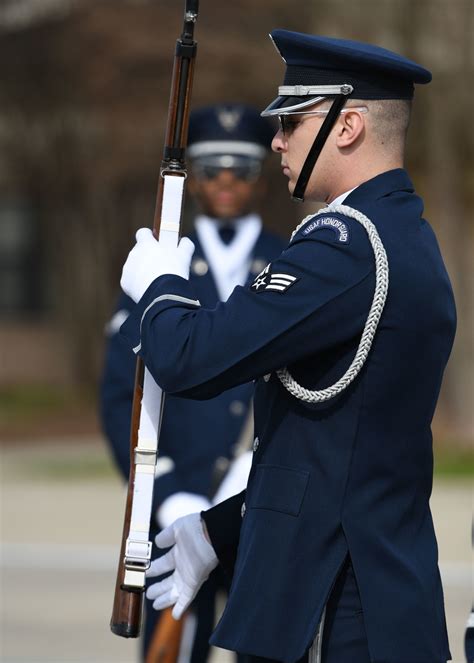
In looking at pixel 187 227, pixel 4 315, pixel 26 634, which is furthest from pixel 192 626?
pixel 4 315

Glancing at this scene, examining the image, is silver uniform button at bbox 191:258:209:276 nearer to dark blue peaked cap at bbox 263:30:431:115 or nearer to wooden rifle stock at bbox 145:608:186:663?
wooden rifle stock at bbox 145:608:186:663

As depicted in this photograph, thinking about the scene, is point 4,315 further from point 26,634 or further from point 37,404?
point 26,634

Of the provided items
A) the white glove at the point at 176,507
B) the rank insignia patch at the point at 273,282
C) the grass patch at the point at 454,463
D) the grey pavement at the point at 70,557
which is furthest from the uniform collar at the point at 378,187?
the grass patch at the point at 454,463

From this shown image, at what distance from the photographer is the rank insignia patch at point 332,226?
274 cm

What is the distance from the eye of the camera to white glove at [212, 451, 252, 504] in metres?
4.21

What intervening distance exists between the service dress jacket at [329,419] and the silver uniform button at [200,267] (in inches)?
66.5

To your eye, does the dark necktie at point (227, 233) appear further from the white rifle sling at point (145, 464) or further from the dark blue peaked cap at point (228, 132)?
the white rifle sling at point (145, 464)

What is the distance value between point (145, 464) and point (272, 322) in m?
Result: 0.49

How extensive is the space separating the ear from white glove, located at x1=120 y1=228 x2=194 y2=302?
366 millimetres

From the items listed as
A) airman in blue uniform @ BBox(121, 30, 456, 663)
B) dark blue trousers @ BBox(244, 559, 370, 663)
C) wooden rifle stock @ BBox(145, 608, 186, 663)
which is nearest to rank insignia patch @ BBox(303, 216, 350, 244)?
airman in blue uniform @ BBox(121, 30, 456, 663)

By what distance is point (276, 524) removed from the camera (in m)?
2.76

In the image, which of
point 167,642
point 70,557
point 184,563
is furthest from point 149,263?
point 70,557

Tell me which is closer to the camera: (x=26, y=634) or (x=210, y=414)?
(x=210, y=414)

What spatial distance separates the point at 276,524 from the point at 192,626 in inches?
61.3
